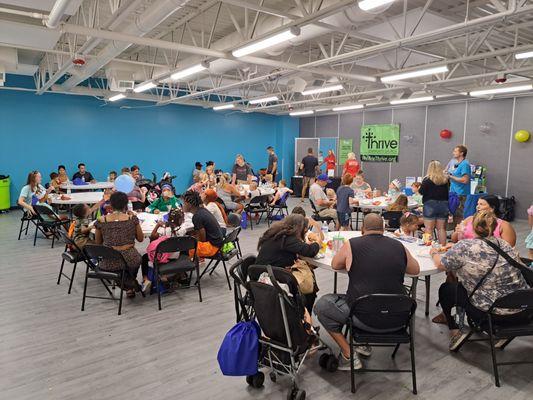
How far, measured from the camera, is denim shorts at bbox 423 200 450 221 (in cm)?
539

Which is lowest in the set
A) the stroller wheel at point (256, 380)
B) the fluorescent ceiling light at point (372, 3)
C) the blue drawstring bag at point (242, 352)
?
the stroller wheel at point (256, 380)

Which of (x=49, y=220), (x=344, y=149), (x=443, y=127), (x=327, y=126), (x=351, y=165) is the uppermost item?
(x=327, y=126)

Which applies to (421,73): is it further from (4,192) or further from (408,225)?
(4,192)

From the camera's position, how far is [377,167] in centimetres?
1355

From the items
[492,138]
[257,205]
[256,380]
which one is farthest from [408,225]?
[492,138]

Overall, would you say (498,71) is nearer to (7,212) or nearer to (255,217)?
(255,217)

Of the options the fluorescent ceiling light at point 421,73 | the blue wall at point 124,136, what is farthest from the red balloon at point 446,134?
the blue wall at point 124,136

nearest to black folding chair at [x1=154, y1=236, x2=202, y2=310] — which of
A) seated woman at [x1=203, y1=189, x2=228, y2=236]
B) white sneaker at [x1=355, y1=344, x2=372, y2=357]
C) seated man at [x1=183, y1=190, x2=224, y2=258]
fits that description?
seated man at [x1=183, y1=190, x2=224, y2=258]

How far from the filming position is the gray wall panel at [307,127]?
51.8ft

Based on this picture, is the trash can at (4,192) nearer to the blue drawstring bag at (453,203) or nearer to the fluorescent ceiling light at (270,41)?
the fluorescent ceiling light at (270,41)

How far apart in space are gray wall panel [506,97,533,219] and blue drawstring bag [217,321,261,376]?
981 cm

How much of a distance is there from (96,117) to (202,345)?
10.5 m

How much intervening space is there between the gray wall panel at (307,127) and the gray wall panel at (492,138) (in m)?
6.22

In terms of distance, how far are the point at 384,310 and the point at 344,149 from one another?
12515 mm
